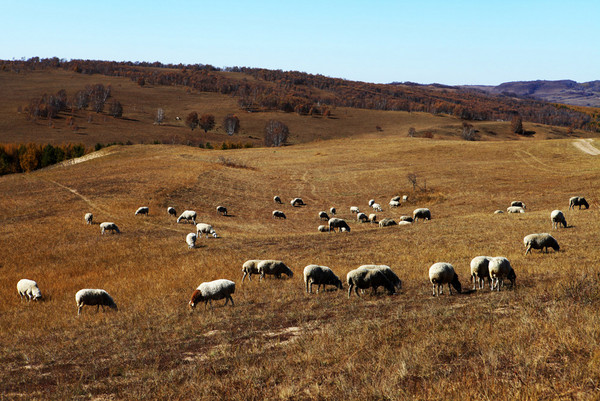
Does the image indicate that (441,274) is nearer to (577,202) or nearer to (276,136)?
(577,202)

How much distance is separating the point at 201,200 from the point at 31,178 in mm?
32042

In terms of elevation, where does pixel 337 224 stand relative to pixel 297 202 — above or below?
above

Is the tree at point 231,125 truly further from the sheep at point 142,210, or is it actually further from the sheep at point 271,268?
the sheep at point 271,268

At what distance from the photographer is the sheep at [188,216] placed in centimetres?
4247

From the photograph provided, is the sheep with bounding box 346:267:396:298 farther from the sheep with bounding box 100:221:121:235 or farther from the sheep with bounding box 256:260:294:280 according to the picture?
the sheep with bounding box 100:221:121:235

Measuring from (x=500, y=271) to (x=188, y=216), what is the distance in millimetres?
32399

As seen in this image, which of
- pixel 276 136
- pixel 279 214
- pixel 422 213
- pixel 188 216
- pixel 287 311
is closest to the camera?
pixel 287 311

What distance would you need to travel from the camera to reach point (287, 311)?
15.1 metres

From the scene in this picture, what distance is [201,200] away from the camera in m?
53.0

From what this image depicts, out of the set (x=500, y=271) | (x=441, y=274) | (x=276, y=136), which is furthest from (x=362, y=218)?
(x=276, y=136)

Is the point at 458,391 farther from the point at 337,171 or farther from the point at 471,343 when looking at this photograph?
the point at 337,171

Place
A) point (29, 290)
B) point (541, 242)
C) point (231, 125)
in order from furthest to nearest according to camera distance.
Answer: point (231, 125) < point (29, 290) < point (541, 242)

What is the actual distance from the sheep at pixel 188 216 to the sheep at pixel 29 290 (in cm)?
2040

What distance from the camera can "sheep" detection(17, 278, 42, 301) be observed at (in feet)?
70.9
